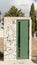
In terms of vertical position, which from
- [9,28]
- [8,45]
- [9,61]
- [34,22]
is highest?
[9,28]

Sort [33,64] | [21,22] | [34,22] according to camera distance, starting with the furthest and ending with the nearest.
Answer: [34,22], [21,22], [33,64]

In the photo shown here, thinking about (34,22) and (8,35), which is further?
(34,22)

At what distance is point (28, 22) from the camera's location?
944cm

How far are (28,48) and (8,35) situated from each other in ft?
3.59

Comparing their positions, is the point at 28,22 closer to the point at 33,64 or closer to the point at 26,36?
the point at 26,36

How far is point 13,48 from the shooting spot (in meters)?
A: 9.43

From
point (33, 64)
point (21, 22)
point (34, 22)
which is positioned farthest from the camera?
point (34, 22)

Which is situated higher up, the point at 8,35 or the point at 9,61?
the point at 8,35

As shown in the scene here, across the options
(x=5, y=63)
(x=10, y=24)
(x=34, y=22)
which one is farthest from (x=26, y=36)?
(x=34, y=22)

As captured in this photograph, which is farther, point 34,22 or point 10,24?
point 34,22

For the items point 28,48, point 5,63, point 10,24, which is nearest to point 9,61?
point 5,63

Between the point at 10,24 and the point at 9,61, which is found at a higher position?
the point at 10,24

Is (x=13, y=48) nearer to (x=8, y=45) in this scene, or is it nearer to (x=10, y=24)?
(x=8, y=45)

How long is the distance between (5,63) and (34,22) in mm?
38522
